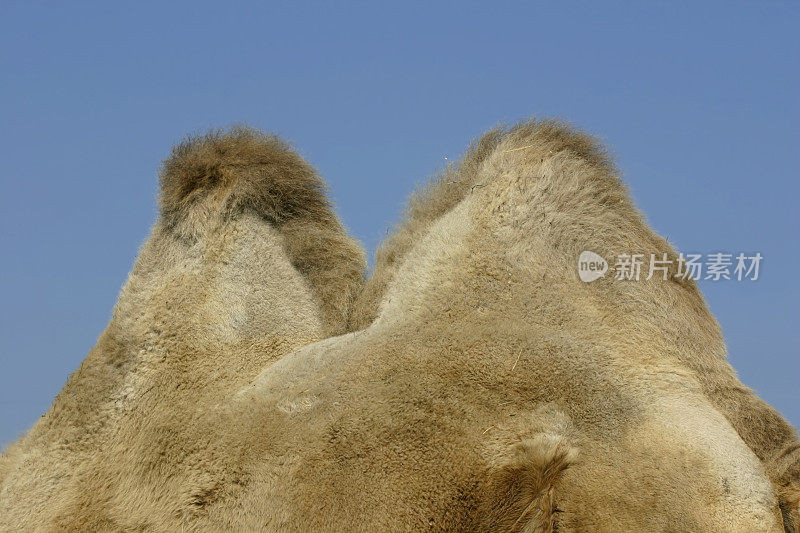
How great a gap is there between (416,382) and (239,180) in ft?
6.12

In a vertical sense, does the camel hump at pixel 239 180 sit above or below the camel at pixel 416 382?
above

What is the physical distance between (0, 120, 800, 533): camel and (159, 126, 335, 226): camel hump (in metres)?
0.02

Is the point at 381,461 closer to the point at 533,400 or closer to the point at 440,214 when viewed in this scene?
the point at 533,400

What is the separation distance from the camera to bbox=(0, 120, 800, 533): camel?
13.9 feet

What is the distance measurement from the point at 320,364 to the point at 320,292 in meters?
0.81

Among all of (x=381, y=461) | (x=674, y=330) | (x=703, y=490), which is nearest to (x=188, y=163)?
(x=381, y=461)

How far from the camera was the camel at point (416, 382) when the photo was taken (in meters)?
4.25

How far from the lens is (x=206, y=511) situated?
4.70 meters

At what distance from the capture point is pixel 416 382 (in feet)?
14.9

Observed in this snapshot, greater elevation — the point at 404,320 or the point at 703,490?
the point at 404,320

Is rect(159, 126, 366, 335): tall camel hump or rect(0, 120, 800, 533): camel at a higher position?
rect(159, 126, 366, 335): tall camel hump

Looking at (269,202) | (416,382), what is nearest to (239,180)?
(269,202)

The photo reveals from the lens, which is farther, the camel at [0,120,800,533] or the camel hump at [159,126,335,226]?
the camel hump at [159,126,335,226]

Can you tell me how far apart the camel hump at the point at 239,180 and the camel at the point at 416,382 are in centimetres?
2
